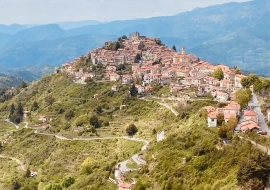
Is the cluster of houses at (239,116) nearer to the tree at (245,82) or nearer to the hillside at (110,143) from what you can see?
the hillside at (110,143)

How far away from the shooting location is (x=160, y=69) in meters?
74.6

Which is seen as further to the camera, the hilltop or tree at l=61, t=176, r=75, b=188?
tree at l=61, t=176, r=75, b=188

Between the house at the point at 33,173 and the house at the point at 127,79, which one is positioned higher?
the house at the point at 127,79

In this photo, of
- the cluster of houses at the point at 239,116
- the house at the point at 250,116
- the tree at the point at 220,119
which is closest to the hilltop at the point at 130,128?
the cluster of houses at the point at 239,116

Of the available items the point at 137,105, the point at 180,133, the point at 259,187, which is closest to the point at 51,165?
the point at 137,105

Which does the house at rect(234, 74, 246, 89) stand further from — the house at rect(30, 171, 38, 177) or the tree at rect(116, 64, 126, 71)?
the house at rect(30, 171, 38, 177)

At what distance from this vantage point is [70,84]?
268 ft

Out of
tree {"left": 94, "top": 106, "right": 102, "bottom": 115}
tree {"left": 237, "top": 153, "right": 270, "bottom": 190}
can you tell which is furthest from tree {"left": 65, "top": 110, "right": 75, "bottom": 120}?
tree {"left": 237, "top": 153, "right": 270, "bottom": 190}

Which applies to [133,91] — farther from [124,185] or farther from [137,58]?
[124,185]

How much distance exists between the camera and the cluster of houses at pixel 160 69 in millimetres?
58031

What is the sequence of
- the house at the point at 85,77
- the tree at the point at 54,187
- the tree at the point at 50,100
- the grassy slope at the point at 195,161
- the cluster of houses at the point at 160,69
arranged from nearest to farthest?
1. the grassy slope at the point at 195,161
2. the tree at the point at 54,187
3. the cluster of houses at the point at 160,69
4. the tree at the point at 50,100
5. the house at the point at 85,77

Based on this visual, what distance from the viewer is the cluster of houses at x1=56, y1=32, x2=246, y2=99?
5803 cm

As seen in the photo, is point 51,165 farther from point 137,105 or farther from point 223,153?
point 223,153

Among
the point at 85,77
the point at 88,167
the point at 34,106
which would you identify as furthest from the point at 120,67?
the point at 88,167
